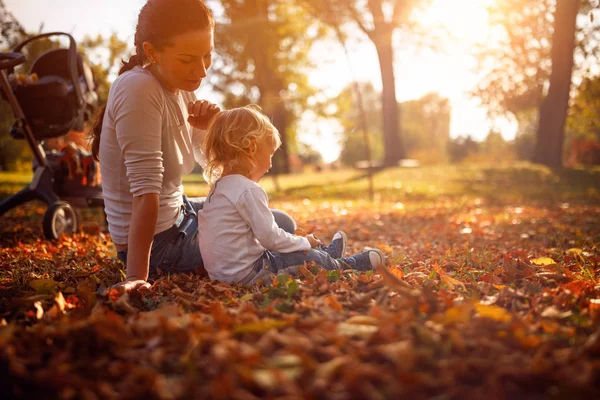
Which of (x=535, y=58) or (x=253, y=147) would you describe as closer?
(x=253, y=147)

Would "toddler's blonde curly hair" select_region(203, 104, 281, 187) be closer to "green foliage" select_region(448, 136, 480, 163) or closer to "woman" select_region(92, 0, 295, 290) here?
"woman" select_region(92, 0, 295, 290)

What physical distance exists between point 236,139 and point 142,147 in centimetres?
50

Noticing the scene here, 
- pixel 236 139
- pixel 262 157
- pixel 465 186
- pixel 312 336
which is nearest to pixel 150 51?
pixel 236 139

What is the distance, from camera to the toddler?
2621 millimetres

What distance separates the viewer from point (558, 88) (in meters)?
13.9

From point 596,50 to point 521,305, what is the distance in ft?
56.8

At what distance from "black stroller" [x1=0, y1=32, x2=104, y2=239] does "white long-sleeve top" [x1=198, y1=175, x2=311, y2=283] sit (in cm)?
259

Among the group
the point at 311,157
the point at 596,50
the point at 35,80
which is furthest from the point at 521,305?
the point at 311,157

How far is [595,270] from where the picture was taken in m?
3.24

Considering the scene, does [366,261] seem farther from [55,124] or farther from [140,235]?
[55,124]

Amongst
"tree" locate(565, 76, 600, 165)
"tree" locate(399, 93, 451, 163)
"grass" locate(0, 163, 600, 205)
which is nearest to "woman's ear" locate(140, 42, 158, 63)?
"grass" locate(0, 163, 600, 205)

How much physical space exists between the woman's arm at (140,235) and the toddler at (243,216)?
0.30 metres

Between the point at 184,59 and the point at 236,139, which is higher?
the point at 184,59

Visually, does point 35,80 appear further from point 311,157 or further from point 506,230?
point 311,157
